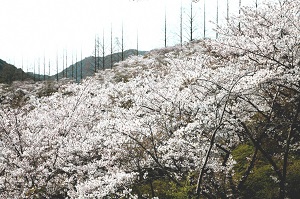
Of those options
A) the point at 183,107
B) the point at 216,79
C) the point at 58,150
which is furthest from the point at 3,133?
the point at 216,79

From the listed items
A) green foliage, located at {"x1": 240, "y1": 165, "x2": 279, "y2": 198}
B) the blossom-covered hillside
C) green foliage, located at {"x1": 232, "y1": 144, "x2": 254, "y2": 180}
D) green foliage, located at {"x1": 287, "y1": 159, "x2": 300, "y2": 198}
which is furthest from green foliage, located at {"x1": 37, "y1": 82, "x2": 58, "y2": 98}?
green foliage, located at {"x1": 287, "y1": 159, "x2": 300, "y2": 198}

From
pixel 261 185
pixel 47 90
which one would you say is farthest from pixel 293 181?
pixel 47 90

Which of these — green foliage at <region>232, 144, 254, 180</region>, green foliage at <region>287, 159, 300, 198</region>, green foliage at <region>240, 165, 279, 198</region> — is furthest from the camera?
green foliage at <region>232, 144, 254, 180</region>

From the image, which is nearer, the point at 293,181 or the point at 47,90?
the point at 293,181

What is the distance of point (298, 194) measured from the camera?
10359mm

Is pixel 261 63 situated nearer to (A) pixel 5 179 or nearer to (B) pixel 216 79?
(B) pixel 216 79

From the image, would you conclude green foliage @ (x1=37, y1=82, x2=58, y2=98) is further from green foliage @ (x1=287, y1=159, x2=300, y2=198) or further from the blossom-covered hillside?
green foliage @ (x1=287, y1=159, x2=300, y2=198)

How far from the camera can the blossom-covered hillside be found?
344 inches

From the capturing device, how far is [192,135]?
8914 millimetres

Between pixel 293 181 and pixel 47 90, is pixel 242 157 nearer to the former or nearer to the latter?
pixel 293 181

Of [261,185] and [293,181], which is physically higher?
[293,181]

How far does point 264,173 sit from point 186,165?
159 inches

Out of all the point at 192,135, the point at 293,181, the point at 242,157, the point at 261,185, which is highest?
the point at 192,135

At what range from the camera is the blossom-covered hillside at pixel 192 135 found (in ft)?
28.7
